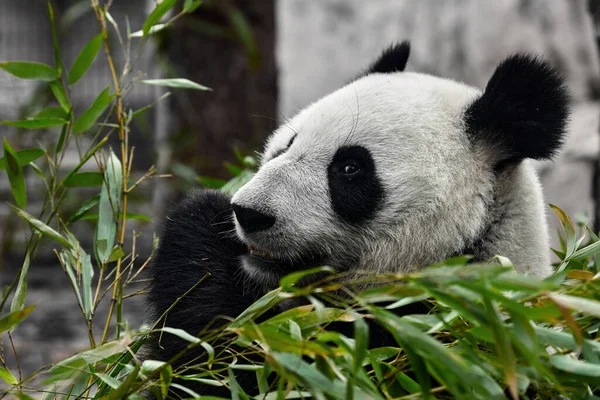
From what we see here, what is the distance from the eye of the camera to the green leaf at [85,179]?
2.13 m

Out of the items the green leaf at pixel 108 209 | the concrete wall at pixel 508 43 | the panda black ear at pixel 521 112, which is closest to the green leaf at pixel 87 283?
the green leaf at pixel 108 209

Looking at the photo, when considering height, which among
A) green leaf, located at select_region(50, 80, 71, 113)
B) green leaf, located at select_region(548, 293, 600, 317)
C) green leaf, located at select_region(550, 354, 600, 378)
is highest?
green leaf, located at select_region(50, 80, 71, 113)

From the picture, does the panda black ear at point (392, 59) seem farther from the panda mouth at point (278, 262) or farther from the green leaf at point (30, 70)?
the green leaf at point (30, 70)

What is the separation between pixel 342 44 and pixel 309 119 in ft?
19.5

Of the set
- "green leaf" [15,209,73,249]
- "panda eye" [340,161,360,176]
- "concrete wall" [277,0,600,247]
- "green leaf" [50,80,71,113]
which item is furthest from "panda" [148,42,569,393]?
"concrete wall" [277,0,600,247]

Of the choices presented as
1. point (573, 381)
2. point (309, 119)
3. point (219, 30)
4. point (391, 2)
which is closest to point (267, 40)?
point (219, 30)

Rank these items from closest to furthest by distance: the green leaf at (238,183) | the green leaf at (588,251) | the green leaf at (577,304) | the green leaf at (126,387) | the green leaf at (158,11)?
the green leaf at (577,304), the green leaf at (126,387), the green leaf at (588,251), the green leaf at (158,11), the green leaf at (238,183)

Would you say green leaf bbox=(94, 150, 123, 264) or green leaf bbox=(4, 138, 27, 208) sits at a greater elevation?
green leaf bbox=(4, 138, 27, 208)

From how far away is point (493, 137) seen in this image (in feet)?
6.53

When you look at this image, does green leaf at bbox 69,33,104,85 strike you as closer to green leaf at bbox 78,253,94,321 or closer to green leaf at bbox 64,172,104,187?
green leaf at bbox 64,172,104,187

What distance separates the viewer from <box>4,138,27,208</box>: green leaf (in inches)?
74.4

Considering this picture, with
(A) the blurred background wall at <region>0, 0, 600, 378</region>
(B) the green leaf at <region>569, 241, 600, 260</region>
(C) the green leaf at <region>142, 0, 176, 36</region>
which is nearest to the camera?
(B) the green leaf at <region>569, 241, 600, 260</region>

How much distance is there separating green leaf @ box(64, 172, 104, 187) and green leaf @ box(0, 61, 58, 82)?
11.0 inches

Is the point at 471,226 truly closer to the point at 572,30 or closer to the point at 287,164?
the point at 287,164
